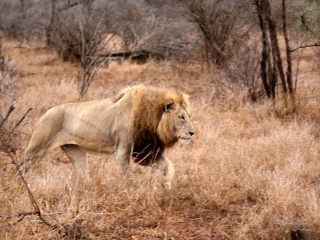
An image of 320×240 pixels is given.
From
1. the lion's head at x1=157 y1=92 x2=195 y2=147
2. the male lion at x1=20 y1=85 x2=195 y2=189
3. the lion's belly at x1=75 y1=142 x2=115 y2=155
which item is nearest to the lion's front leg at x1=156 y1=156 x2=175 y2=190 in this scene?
the male lion at x1=20 y1=85 x2=195 y2=189

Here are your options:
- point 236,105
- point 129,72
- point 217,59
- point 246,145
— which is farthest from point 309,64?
point 246,145

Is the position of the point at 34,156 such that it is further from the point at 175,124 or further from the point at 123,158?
the point at 175,124

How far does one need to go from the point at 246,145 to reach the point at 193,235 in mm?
2661

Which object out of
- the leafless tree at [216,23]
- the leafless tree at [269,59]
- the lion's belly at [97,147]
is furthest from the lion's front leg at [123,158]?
the leafless tree at [216,23]

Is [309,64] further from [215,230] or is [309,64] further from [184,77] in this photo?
[215,230]

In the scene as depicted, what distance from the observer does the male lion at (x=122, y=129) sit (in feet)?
16.4

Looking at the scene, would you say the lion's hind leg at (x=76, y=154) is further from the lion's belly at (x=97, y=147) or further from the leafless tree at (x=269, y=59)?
the leafless tree at (x=269, y=59)

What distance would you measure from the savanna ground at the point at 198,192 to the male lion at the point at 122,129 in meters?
0.17

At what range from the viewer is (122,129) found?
5.11 metres

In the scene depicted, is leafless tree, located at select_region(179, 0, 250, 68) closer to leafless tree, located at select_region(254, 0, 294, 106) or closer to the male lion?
leafless tree, located at select_region(254, 0, 294, 106)

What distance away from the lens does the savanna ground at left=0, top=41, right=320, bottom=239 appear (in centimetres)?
389

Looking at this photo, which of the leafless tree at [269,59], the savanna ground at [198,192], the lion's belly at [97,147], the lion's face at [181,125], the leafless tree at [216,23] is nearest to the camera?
the savanna ground at [198,192]

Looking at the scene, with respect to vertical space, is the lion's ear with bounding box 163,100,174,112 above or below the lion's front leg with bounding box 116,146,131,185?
above

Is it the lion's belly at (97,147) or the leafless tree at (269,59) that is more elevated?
the leafless tree at (269,59)
